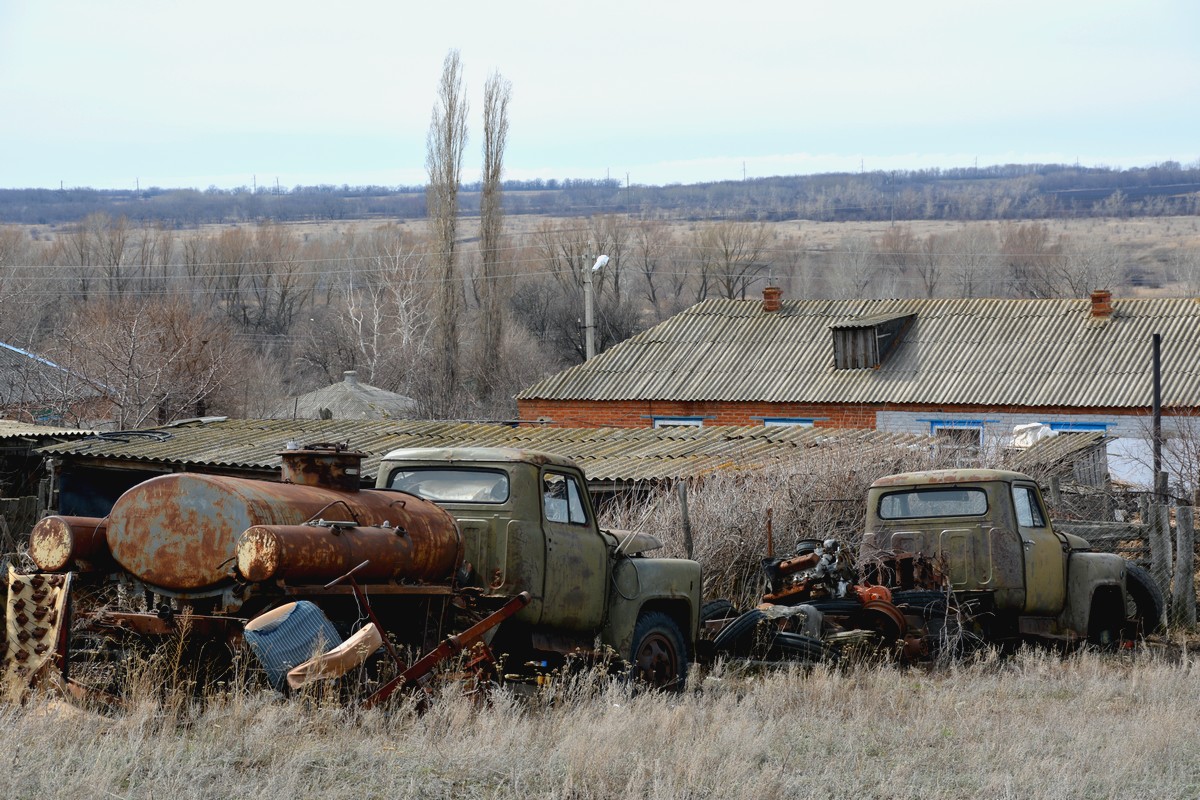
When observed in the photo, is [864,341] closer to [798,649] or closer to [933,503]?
[933,503]

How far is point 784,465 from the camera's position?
1570 centimetres

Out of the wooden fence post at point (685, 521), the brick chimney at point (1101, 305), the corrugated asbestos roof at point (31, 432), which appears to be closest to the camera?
the wooden fence post at point (685, 521)

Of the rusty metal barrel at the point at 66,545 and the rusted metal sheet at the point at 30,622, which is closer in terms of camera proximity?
the rusted metal sheet at the point at 30,622

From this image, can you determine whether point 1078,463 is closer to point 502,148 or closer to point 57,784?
point 57,784

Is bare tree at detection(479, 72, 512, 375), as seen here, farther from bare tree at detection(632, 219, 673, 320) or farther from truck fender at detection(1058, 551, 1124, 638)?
truck fender at detection(1058, 551, 1124, 638)

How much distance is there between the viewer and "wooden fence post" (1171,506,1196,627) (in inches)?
565

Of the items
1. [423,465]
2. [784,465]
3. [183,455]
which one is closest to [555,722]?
[423,465]

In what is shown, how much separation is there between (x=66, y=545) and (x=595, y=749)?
3108mm

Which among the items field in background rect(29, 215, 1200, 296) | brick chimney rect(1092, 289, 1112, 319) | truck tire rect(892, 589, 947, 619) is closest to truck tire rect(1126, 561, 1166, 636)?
truck tire rect(892, 589, 947, 619)

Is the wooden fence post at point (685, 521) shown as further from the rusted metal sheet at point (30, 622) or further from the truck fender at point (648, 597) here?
the rusted metal sheet at point (30, 622)

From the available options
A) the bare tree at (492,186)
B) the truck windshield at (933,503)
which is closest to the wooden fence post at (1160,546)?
the truck windshield at (933,503)

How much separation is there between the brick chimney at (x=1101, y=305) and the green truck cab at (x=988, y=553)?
22.2 m

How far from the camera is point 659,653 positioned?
9789 mm

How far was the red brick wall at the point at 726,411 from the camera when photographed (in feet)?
104
